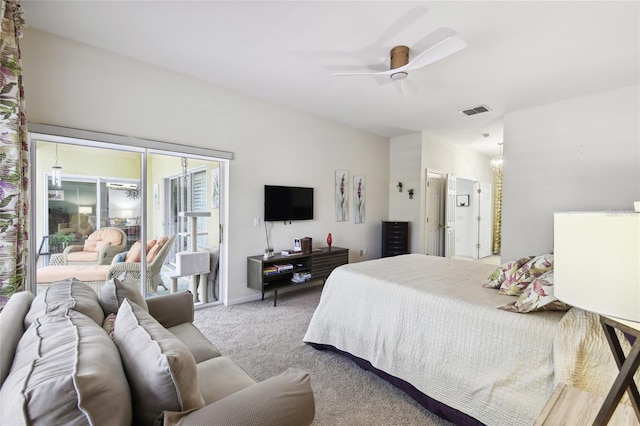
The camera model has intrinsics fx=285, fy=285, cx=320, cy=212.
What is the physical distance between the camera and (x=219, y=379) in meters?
1.33

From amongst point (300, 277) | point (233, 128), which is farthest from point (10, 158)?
point (300, 277)

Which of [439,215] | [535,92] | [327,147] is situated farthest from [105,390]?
[439,215]

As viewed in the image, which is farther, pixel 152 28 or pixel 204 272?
pixel 204 272

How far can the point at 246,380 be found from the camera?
1.34 metres

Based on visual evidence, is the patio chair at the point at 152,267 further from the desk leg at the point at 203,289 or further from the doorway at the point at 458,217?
the doorway at the point at 458,217

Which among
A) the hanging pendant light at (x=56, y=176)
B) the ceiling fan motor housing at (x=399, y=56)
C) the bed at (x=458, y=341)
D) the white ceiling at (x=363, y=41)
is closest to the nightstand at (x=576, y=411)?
the bed at (x=458, y=341)

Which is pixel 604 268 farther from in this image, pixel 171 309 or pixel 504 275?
pixel 171 309

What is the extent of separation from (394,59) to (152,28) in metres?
2.09

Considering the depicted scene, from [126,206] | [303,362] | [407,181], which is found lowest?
[303,362]

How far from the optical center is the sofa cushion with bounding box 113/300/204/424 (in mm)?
846

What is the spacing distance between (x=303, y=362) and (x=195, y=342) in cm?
97

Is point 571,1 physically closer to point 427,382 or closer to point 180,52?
point 427,382

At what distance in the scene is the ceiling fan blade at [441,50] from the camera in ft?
6.51

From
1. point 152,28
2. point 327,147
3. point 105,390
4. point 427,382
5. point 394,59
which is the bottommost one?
point 427,382
